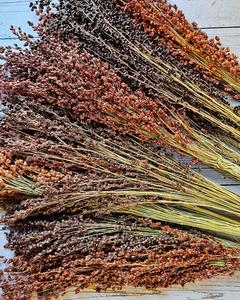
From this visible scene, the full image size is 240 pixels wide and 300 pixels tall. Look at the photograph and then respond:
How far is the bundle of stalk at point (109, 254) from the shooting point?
3.88 ft

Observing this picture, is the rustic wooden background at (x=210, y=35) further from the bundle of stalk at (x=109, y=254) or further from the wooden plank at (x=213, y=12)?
the bundle of stalk at (x=109, y=254)

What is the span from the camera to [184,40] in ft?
4.33

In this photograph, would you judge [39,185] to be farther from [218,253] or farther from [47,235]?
[218,253]

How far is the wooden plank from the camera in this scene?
1472 mm

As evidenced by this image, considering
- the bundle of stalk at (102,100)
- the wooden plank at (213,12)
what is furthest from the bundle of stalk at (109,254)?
the wooden plank at (213,12)

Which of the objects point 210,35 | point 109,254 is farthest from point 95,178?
point 210,35

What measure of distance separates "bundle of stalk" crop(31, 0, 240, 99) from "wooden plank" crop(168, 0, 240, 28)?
0.68ft

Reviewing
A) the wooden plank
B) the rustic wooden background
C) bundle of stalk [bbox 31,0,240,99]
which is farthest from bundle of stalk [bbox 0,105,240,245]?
the wooden plank

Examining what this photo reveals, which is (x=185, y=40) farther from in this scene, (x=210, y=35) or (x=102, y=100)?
(x=102, y=100)

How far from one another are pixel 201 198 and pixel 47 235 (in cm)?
79

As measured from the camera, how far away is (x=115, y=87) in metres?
1.21

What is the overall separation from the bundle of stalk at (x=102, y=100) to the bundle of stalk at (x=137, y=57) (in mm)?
65

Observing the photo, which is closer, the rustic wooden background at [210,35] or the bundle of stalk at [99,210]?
the bundle of stalk at [99,210]

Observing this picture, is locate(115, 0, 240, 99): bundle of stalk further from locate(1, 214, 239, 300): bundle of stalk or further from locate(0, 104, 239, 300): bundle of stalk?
locate(1, 214, 239, 300): bundle of stalk
